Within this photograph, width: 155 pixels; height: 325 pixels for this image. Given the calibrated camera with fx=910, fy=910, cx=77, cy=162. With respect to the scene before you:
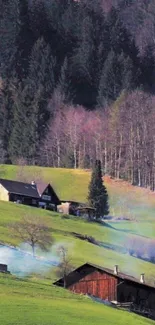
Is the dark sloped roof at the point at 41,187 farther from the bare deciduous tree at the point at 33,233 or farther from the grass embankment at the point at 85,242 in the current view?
the bare deciduous tree at the point at 33,233

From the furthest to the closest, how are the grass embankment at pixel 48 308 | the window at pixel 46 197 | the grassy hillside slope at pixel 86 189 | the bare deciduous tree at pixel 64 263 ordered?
the grassy hillside slope at pixel 86 189 < the window at pixel 46 197 < the bare deciduous tree at pixel 64 263 < the grass embankment at pixel 48 308

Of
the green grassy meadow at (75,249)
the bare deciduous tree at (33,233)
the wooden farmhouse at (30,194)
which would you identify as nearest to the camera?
the green grassy meadow at (75,249)

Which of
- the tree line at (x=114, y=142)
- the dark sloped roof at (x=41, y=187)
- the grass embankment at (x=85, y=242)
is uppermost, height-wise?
the tree line at (x=114, y=142)

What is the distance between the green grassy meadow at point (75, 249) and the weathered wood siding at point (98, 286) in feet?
7.95

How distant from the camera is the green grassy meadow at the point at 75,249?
42438 mm

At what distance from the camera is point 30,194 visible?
366ft

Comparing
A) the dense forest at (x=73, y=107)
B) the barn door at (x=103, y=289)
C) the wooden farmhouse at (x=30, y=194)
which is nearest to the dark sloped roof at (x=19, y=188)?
the wooden farmhouse at (x=30, y=194)

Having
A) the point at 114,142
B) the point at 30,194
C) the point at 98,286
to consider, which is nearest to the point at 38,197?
the point at 30,194

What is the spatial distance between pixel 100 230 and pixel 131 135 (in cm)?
5282

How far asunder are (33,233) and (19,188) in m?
33.8

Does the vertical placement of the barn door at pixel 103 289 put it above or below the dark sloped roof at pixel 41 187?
below

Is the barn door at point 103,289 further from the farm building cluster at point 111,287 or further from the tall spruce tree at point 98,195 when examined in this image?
the tall spruce tree at point 98,195

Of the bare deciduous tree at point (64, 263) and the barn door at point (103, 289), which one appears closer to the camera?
the barn door at point (103, 289)

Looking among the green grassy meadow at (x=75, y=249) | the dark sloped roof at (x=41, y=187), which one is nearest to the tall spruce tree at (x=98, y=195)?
the green grassy meadow at (x=75, y=249)
